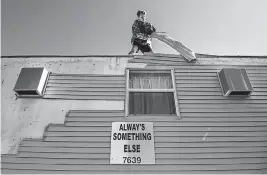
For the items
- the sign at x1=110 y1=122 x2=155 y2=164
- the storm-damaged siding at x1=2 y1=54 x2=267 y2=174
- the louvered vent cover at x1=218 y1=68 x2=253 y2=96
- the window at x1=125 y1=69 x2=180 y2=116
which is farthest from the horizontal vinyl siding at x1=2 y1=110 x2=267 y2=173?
the louvered vent cover at x1=218 y1=68 x2=253 y2=96

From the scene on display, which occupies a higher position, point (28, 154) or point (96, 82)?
point (96, 82)

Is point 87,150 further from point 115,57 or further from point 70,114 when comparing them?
point 115,57

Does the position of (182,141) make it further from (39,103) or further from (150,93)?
(39,103)

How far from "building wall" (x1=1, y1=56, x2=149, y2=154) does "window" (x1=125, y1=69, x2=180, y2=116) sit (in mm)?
264

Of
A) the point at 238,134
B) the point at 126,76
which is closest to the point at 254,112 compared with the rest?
the point at 238,134

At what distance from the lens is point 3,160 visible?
178 inches

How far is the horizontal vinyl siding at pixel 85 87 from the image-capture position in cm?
540

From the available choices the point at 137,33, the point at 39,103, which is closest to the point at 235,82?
the point at 137,33

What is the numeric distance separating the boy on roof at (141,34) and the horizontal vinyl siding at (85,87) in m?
2.90

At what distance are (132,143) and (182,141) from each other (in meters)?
1.08

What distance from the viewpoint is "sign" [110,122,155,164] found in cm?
445

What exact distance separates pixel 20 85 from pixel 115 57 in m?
2.51

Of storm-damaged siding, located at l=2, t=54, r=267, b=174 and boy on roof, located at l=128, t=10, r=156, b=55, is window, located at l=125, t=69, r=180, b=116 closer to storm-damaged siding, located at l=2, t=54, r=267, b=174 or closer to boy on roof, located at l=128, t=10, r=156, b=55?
storm-damaged siding, located at l=2, t=54, r=267, b=174

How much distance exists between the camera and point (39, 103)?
5273 millimetres
